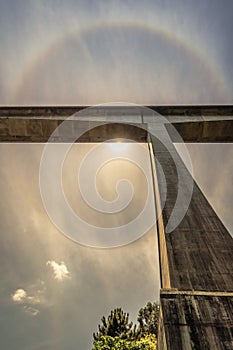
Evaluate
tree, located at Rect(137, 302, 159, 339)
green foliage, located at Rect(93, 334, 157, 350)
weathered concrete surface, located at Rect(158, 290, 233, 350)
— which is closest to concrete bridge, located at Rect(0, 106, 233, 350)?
weathered concrete surface, located at Rect(158, 290, 233, 350)

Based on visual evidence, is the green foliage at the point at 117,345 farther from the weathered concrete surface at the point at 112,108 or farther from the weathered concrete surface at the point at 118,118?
the weathered concrete surface at the point at 112,108

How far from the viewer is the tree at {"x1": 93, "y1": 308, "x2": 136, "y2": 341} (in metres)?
18.2

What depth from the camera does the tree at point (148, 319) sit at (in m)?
19.5

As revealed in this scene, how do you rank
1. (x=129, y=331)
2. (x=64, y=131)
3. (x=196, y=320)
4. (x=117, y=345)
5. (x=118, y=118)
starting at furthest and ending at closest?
(x=129, y=331), (x=117, y=345), (x=64, y=131), (x=118, y=118), (x=196, y=320)

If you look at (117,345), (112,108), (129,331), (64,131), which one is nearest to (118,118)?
(112,108)

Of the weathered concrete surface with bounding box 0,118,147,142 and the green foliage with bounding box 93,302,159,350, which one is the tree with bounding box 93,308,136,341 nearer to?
the green foliage with bounding box 93,302,159,350

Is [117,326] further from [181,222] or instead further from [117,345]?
[181,222]

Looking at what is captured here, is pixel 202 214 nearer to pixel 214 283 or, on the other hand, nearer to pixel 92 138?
pixel 214 283

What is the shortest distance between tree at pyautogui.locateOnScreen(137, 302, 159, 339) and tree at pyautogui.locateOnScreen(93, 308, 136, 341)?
88cm

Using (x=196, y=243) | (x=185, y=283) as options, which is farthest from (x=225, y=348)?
(x=196, y=243)

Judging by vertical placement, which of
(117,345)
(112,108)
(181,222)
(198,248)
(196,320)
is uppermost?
(112,108)

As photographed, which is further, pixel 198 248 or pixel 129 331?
pixel 129 331

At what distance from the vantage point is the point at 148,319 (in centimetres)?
2081

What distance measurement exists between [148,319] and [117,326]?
340cm
